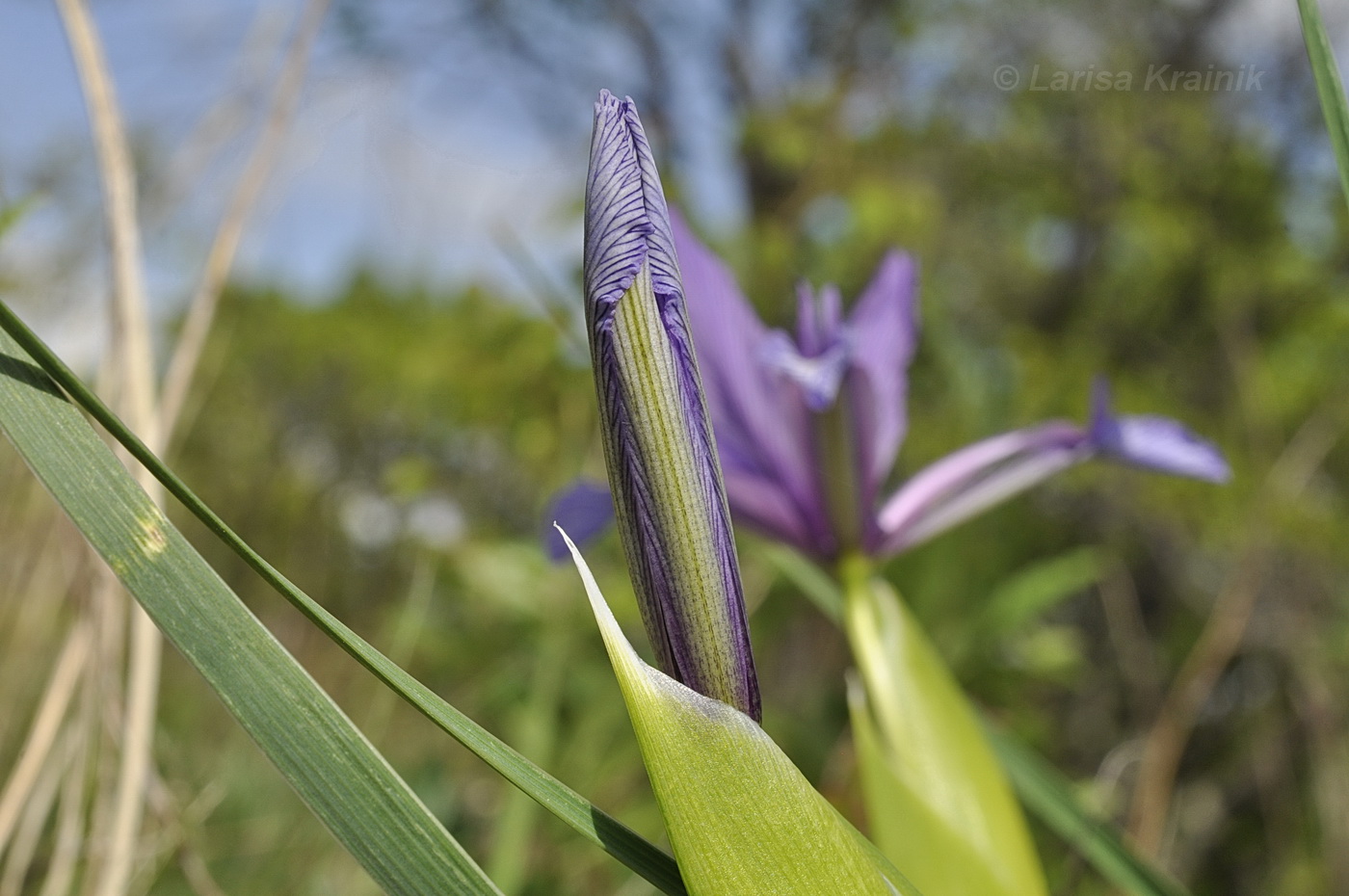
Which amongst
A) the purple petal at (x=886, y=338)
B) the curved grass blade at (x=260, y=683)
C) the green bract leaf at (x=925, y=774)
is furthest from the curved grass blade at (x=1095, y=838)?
the curved grass blade at (x=260, y=683)

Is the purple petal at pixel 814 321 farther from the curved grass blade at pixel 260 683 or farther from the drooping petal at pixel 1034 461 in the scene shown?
the curved grass blade at pixel 260 683

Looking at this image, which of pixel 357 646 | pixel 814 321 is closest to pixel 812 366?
pixel 814 321

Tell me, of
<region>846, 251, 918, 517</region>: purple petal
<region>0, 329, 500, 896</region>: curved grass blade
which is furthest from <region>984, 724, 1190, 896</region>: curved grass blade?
<region>0, 329, 500, 896</region>: curved grass blade

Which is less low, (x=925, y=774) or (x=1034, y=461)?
(x=1034, y=461)

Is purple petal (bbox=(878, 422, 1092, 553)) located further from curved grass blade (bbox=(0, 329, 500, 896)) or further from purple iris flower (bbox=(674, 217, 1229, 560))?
curved grass blade (bbox=(0, 329, 500, 896))

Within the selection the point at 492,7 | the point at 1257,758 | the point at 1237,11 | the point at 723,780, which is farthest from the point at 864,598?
the point at 492,7

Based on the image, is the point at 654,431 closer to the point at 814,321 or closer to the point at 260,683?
the point at 260,683
